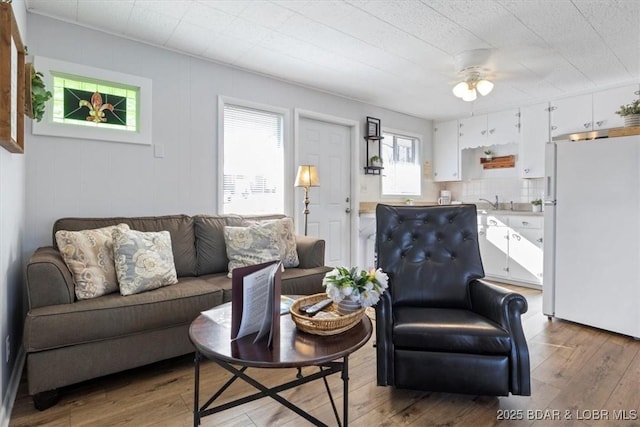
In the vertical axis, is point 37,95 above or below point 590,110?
below

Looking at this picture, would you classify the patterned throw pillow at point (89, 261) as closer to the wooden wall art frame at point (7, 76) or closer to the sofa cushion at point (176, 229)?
the sofa cushion at point (176, 229)

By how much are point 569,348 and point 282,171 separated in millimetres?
2901

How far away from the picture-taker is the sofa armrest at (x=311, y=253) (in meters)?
3.03

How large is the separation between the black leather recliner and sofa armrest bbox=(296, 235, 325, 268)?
89cm

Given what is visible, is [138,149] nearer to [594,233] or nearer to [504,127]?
[594,233]

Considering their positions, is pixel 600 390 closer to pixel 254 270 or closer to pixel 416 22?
pixel 254 270

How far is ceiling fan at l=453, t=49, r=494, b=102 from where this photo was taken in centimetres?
306

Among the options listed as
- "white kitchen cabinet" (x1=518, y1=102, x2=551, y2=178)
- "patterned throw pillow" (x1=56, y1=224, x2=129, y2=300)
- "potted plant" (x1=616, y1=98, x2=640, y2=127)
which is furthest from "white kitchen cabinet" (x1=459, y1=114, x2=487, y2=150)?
"patterned throw pillow" (x1=56, y1=224, x2=129, y2=300)

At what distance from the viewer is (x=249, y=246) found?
2787mm

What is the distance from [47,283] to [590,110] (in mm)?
5331

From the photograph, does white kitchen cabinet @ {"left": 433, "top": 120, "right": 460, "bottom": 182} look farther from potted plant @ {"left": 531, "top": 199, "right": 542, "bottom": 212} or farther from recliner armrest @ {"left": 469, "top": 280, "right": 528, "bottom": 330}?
recliner armrest @ {"left": 469, "top": 280, "right": 528, "bottom": 330}

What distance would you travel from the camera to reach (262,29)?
269cm

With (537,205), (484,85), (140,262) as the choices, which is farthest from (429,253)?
(537,205)

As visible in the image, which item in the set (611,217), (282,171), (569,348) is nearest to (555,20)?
(611,217)
